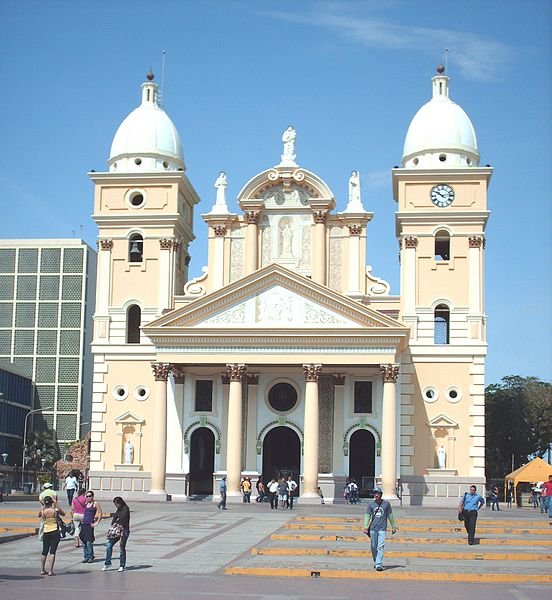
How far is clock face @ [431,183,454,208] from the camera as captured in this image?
5753 cm

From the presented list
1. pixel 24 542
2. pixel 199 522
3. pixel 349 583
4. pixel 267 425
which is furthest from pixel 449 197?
pixel 349 583

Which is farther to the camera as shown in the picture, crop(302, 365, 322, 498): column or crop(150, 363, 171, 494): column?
crop(150, 363, 171, 494): column

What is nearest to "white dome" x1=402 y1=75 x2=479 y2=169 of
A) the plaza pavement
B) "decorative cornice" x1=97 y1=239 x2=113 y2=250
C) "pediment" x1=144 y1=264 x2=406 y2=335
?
"pediment" x1=144 y1=264 x2=406 y2=335

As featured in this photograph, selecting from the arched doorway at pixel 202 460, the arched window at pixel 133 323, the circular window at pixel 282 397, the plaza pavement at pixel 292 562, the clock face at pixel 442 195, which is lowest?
the plaza pavement at pixel 292 562

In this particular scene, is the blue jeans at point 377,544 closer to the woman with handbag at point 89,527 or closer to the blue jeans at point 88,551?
the woman with handbag at point 89,527

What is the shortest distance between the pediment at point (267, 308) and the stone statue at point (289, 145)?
794 centimetres

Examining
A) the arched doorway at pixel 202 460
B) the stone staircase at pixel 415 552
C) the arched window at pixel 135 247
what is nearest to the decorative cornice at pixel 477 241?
the arched doorway at pixel 202 460

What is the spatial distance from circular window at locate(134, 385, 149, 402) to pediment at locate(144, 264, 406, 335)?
16.7ft

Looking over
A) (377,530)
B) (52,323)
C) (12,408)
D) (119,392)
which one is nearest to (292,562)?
(377,530)

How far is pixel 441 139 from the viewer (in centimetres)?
5809

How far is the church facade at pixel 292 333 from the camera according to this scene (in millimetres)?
52969

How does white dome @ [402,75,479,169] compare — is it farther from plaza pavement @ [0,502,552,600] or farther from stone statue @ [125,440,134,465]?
plaza pavement @ [0,502,552,600]

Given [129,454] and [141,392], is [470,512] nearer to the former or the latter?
[129,454]

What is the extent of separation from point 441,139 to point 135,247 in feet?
56.0
